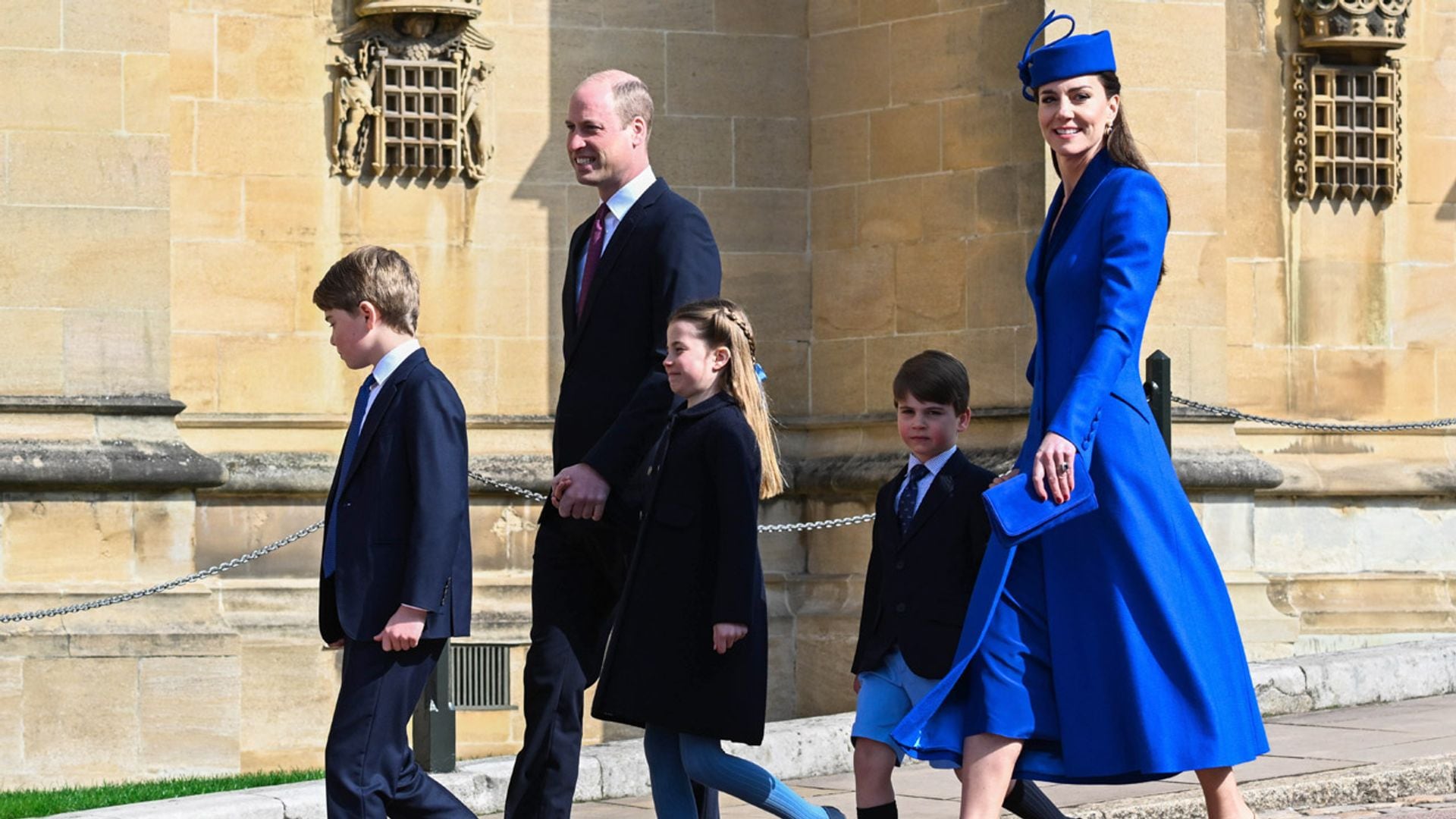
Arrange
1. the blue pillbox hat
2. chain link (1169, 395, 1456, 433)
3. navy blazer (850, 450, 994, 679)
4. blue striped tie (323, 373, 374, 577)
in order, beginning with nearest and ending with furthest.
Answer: the blue pillbox hat, blue striped tie (323, 373, 374, 577), navy blazer (850, 450, 994, 679), chain link (1169, 395, 1456, 433)

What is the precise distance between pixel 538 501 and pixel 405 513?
17.6 ft

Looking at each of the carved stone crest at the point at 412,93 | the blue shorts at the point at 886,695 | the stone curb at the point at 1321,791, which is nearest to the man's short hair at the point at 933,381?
the blue shorts at the point at 886,695

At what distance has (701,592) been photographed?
5.47m

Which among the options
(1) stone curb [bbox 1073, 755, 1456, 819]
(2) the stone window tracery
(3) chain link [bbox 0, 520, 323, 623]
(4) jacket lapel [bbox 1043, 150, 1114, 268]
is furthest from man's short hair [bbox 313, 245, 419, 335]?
(2) the stone window tracery

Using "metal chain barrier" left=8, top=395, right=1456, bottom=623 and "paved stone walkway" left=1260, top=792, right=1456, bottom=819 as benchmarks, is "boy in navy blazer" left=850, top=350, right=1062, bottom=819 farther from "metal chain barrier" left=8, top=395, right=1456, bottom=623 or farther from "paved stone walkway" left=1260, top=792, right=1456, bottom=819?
"metal chain barrier" left=8, top=395, right=1456, bottom=623

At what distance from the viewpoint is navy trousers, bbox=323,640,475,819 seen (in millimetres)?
5082

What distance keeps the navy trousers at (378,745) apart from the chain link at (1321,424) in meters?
5.58

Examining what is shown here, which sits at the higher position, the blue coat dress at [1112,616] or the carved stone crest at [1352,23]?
the carved stone crest at [1352,23]

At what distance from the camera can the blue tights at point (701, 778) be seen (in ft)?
17.7

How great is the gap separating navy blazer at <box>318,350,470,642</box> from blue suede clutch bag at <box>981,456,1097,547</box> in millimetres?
1186

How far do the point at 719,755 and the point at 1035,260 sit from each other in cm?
134

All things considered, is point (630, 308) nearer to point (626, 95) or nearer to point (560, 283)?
point (626, 95)

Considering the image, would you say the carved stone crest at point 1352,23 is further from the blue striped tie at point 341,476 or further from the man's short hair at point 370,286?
the blue striped tie at point 341,476

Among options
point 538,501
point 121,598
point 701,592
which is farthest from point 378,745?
point 538,501
